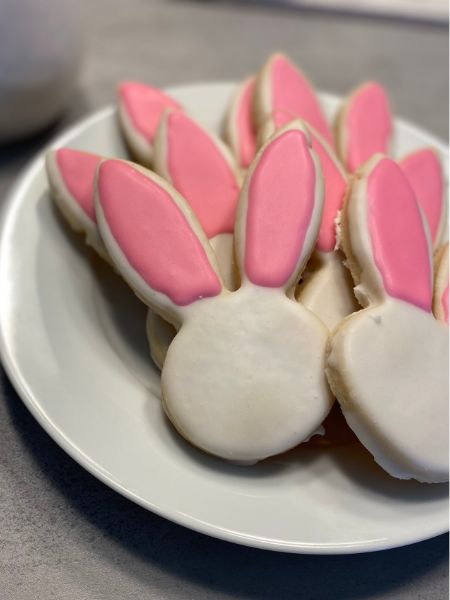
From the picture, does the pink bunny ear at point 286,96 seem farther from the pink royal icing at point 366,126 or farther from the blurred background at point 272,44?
the blurred background at point 272,44

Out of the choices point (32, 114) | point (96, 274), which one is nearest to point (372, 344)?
point (96, 274)

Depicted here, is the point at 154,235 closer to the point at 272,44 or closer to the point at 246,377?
the point at 246,377

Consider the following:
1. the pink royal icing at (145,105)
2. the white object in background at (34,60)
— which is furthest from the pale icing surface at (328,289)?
the white object in background at (34,60)

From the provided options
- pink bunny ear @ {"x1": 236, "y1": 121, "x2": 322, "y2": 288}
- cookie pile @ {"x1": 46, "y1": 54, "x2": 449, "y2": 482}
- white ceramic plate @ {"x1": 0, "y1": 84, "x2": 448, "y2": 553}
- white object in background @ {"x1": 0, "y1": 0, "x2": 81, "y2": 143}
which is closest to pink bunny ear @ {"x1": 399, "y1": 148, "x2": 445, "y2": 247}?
cookie pile @ {"x1": 46, "y1": 54, "x2": 449, "y2": 482}

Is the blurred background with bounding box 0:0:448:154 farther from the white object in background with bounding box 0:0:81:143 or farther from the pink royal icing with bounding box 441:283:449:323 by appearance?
the pink royal icing with bounding box 441:283:449:323

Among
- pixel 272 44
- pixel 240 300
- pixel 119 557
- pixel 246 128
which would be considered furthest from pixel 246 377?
pixel 272 44

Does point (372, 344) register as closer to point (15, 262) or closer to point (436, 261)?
point (436, 261)
